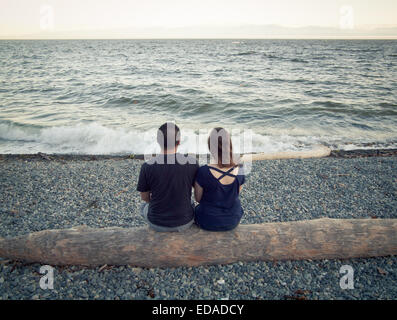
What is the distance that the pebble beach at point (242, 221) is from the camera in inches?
115

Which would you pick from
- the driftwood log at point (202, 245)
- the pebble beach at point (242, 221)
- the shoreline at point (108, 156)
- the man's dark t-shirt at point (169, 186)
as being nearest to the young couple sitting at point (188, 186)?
the man's dark t-shirt at point (169, 186)

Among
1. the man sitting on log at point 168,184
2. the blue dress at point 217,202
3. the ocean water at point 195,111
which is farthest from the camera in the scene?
the ocean water at point 195,111

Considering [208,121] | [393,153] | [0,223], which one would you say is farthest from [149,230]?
[208,121]

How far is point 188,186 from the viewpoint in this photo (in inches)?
115

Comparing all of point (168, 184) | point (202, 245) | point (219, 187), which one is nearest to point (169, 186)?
point (168, 184)

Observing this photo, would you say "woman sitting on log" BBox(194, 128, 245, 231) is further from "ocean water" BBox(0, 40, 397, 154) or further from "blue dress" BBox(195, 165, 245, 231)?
"ocean water" BBox(0, 40, 397, 154)

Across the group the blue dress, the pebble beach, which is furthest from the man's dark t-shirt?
the pebble beach

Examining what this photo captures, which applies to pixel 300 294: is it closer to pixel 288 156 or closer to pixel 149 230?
pixel 149 230

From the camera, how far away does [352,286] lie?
3004 millimetres

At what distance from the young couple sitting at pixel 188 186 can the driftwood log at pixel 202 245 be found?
0.20 meters

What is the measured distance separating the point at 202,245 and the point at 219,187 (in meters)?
0.85

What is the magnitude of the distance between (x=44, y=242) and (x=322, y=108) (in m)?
14.6

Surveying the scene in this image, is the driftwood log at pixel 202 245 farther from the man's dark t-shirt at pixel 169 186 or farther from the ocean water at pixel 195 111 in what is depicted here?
the ocean water at pixel 195 111

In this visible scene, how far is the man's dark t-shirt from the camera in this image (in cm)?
276
